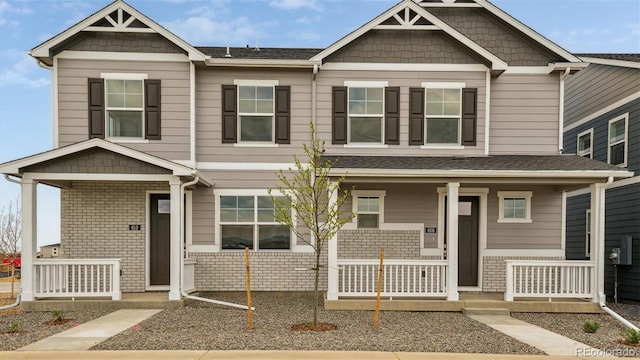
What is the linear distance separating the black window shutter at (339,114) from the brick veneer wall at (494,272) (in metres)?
4.60

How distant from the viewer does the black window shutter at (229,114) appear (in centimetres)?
1072

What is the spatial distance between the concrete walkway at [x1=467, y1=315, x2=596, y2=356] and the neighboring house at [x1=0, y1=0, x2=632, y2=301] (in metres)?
1.91

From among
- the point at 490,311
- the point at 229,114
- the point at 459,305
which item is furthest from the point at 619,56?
the point at 229,114

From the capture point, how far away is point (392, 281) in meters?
9.88

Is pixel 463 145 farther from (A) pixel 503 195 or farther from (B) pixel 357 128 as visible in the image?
(B) pixel 357 128

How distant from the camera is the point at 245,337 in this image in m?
6.68

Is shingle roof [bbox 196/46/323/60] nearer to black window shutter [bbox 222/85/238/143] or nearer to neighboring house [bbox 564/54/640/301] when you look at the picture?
black window shutter [bbox 222/85/238/143]

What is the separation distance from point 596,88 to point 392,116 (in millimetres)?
7100

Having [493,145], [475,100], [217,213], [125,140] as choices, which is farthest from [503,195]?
[125,140]

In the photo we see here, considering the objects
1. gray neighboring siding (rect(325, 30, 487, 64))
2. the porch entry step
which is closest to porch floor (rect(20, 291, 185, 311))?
the porch entry step

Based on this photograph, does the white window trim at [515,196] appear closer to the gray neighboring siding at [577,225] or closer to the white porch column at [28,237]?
the gray neighboring siding at [577,225]

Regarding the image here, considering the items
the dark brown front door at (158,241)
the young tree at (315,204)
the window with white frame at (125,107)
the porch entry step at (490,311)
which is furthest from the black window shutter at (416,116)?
the window with white frame at (125,107)

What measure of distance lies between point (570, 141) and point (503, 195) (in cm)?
604

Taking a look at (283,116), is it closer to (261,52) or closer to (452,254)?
(261,52)
